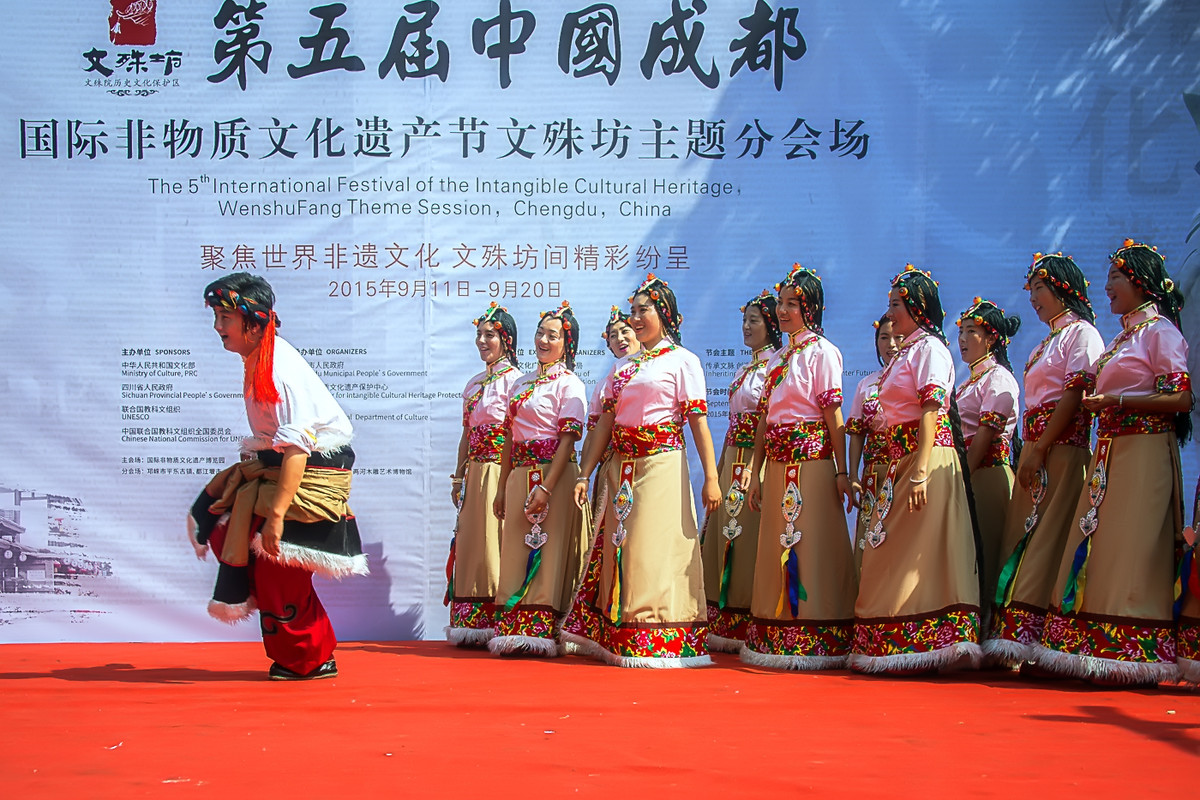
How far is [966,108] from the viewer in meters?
6.61

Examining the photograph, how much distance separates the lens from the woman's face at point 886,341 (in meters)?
5.81

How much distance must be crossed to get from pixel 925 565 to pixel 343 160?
149 inches

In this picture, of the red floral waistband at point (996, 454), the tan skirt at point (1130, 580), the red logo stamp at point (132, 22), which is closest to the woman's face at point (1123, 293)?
the tan skirt at point (1130, 580)

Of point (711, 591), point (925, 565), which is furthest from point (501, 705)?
point (711, 591)

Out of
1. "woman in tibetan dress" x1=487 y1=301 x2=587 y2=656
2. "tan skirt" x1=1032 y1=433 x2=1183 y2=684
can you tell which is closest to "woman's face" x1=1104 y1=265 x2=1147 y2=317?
"tan skirt" x1=1032 y1=433 x2=1183 y2=684

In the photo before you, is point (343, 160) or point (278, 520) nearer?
point (278, 520)

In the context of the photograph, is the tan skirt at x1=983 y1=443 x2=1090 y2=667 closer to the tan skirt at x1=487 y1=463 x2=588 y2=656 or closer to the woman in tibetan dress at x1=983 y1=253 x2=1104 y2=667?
the woman in tibetan dress at x1=983 y1=253 x2=1104 y2=667

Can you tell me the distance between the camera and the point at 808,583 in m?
5.05

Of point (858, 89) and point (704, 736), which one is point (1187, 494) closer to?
point (858, 89)

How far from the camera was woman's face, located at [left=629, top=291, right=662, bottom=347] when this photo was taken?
5.28 m

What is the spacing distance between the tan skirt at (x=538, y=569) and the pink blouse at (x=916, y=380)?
65.5 inches

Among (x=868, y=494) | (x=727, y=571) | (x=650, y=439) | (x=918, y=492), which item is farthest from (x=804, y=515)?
(x=727, y=571)

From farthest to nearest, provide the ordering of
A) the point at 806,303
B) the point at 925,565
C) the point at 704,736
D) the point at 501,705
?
1. the point at 806,303
2. the point at 925,565
3. the point at 501,705
4. the point at 704,736

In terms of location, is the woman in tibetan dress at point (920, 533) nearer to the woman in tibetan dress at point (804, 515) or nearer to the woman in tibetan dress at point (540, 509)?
the woman in tibetan dress at point (804, 515)
